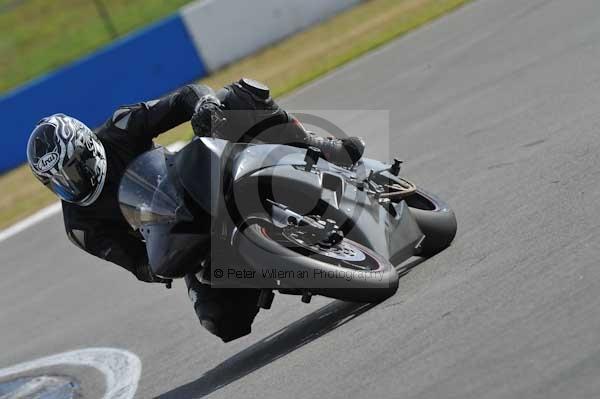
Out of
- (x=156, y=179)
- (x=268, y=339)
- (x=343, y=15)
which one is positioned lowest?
(x=343, y=15)

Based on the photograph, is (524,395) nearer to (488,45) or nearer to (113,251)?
(113,251)

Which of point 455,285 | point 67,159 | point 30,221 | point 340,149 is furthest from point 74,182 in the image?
point 30,221

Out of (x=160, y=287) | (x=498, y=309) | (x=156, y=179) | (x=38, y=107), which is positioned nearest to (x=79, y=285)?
(x=160, y=287)

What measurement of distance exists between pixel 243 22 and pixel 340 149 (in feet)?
42.8

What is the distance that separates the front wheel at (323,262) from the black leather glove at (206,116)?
1.96 feet

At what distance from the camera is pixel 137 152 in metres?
6.27

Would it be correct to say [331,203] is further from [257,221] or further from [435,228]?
[435,228]

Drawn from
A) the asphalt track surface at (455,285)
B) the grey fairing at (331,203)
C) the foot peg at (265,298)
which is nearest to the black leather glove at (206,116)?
the grey fairing at (331,203)

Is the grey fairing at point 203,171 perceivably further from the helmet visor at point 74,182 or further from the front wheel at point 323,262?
the helmet visor at point 74,182

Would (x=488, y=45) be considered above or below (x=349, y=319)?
below

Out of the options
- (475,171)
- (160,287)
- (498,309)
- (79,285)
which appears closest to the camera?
(498,309)

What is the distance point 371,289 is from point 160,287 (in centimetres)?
355

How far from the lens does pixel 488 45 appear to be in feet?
42.0

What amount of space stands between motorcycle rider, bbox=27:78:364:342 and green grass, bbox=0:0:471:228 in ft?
26.3
